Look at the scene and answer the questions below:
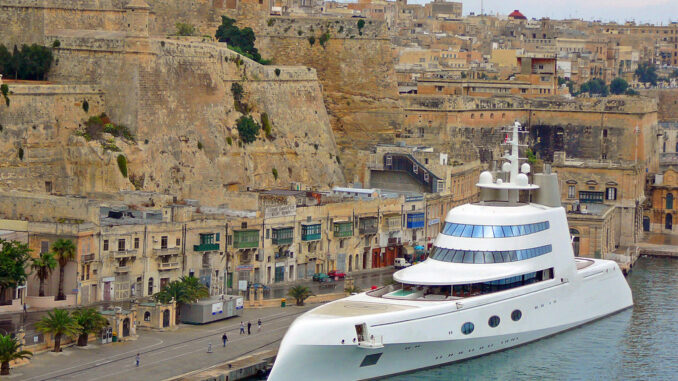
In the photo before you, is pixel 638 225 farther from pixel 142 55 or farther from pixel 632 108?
pixel 142 55

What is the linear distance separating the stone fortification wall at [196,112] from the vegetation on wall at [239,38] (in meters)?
4.48

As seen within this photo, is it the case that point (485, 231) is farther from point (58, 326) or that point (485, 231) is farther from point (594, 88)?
point (594, 88)

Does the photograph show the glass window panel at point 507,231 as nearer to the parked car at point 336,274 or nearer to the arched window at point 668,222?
the parked car at point 336,274

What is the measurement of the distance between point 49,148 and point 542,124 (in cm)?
4192

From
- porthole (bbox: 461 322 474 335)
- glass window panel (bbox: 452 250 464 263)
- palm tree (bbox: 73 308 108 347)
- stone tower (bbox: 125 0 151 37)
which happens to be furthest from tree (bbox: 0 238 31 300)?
stone tower (bbox: 125 0 151 37)

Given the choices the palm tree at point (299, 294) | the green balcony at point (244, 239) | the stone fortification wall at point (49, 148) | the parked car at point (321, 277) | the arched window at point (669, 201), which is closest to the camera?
the palm tree at point (299, 294)

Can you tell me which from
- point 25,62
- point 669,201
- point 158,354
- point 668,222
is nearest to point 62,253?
point 158,354

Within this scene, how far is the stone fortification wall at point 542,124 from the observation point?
95.2 meters

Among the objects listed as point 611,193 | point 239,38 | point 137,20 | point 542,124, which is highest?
point 137,20

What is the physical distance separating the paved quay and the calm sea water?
586 cm

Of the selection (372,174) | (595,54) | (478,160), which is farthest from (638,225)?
(595,54)

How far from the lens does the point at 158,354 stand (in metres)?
54.5

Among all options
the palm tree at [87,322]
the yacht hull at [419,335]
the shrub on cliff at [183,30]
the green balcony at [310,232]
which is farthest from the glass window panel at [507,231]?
the shrub on cliff at [183,30]

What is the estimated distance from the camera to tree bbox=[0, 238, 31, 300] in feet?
187
